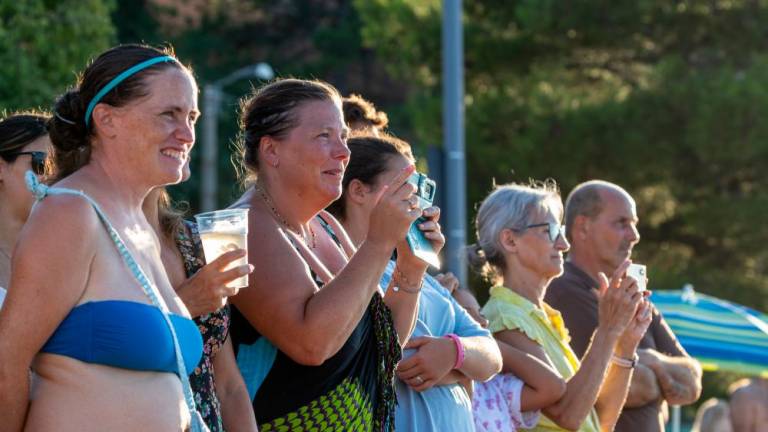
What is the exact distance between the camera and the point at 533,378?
191 inches

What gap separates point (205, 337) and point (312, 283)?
13.3 inches

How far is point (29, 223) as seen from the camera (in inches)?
114

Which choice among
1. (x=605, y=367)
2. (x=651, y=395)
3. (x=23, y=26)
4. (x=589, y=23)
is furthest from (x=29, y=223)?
(x=589, y=23)

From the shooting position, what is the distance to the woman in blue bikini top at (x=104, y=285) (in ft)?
9.35

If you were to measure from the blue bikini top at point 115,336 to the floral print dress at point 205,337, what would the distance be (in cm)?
42

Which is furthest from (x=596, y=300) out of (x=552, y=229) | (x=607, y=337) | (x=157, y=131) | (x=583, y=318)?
(x=157, y=131)

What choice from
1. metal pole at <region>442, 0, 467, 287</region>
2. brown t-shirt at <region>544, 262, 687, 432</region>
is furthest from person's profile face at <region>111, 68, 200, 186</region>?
metal pole at <region>442, 0, 467, 287</region>

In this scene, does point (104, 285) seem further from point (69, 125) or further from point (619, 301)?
point (619, 301)

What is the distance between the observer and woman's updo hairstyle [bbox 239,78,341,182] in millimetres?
3840

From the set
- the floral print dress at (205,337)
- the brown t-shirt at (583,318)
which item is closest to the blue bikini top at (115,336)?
Answer: the floral print dress at (205,337)

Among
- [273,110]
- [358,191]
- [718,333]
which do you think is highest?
[273,110]

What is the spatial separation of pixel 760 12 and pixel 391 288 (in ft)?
49.3

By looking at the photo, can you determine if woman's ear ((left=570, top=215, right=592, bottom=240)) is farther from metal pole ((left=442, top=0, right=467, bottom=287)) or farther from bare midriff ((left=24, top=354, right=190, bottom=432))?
bare midriff ((left=24, top=354, right=190, bottom=432))

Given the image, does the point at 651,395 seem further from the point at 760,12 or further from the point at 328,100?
the point at 760,12
